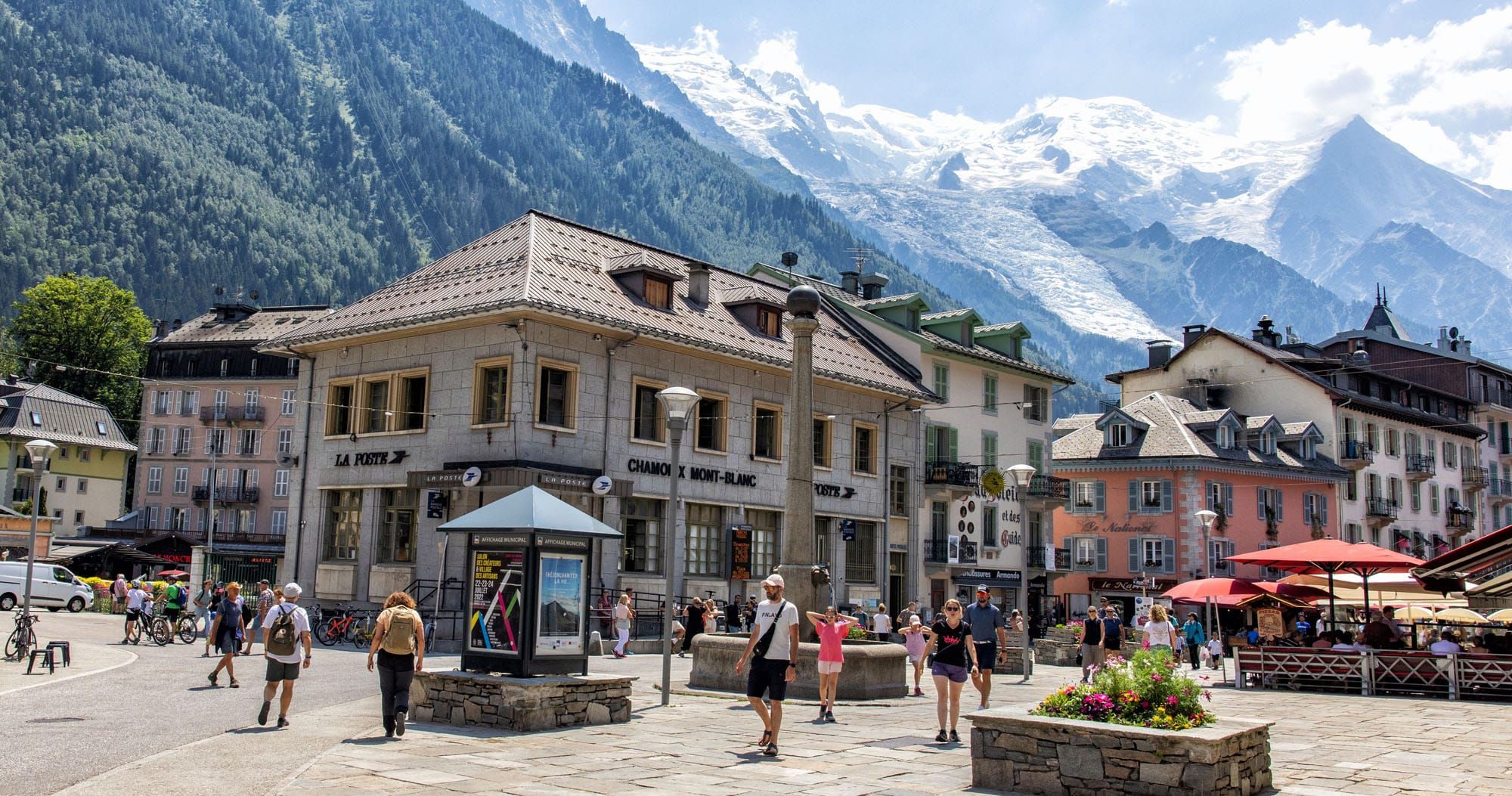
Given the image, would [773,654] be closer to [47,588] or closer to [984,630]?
[984,630]

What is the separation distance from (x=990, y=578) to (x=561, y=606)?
114ft

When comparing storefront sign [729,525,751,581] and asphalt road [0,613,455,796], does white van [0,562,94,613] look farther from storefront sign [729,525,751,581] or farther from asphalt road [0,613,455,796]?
storefront sign [729,525,751,581]

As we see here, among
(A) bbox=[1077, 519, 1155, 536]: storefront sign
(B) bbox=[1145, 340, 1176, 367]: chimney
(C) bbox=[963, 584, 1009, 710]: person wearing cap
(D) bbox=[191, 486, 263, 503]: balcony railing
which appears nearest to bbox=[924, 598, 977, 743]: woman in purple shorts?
(C) bbox=[963, 584, 1009, 710]: person wearing cap

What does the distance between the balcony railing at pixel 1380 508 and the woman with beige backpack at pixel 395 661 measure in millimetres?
59074

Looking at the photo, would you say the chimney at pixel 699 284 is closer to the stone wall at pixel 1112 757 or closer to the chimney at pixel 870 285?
the chimney at pixel 870 285

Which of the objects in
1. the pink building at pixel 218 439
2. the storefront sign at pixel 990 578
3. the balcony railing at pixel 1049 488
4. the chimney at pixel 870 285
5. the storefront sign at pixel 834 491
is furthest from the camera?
the pink building at pixel 218 439

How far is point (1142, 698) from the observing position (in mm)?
10359

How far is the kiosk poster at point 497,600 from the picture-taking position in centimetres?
1429

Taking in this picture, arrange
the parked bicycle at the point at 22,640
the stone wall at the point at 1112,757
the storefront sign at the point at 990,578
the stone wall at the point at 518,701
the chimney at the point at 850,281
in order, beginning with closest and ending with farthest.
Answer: the stone wall at the point at 1112,757
the stone wall at the point at 518,701
the parked bicycle at the point at 22,640
the storefront sign at the point at 990,578
the chimney at the point at 850,281

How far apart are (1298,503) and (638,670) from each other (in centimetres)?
4367

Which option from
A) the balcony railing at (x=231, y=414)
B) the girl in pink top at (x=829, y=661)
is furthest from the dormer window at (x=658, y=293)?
the balcony railing at (x=231, y=414)

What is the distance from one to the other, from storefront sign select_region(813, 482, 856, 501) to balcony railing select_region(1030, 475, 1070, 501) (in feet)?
41.4

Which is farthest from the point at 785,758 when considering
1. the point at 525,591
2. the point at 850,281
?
the point at 850,281

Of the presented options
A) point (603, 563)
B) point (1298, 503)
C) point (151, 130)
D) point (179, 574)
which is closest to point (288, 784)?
point (603, 563)
